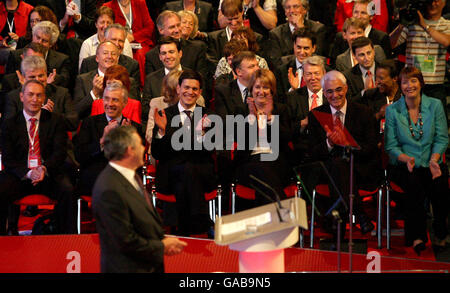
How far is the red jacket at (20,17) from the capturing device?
891 centimetres

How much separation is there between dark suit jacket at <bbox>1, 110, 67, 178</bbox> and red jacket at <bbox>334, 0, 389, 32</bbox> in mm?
4082

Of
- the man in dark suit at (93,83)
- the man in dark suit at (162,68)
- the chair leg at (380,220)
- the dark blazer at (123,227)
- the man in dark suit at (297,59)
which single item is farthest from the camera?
the man in dark suit at (297,59)

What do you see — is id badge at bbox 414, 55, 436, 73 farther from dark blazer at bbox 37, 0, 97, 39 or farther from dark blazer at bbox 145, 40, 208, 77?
dark blazer at bbox 37, 0, 97, 39

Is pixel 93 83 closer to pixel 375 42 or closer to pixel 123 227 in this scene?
pixel 375 42

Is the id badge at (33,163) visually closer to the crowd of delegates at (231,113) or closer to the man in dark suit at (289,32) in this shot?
the crowd of delegates at (231,113)

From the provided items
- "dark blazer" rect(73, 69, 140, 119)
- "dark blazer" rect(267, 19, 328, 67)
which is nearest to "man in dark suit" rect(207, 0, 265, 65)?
"dark blazer" rect(267, 19, 328, 67)

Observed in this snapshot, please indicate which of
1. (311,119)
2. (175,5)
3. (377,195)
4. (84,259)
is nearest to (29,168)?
(84,259)

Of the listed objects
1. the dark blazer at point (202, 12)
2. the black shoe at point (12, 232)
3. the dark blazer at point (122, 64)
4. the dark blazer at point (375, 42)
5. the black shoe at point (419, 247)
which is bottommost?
the black shoe at point (419, 247)

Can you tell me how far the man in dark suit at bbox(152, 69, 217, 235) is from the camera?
625cm

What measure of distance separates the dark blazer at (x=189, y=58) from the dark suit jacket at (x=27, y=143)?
1.67 meters

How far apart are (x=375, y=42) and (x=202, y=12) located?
2.10 m

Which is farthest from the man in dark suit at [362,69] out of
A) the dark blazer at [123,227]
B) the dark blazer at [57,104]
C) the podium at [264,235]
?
the dark blazer at [123,227]
